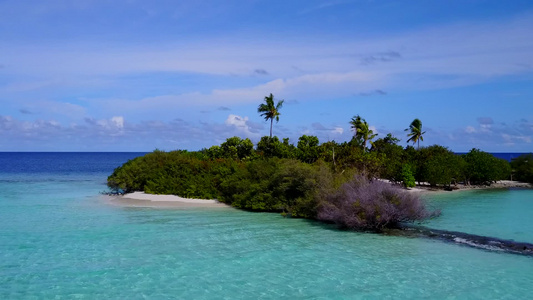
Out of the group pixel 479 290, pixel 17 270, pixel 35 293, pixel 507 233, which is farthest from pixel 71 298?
pixel 507 233

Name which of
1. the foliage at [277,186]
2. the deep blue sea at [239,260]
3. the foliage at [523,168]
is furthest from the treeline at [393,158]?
the deep blue sea at [239,260]

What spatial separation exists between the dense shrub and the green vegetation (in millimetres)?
49

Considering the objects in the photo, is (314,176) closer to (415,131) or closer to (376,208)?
(376,208)

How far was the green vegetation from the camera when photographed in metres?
23.3

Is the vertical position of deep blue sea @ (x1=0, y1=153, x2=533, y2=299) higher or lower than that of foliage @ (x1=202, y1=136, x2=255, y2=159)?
lower

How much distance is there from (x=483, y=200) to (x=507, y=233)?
18203 mm

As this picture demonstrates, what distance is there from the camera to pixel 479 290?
13641 mm

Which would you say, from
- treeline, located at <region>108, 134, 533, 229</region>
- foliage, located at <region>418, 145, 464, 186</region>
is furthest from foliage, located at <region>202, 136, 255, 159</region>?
foliage, located at <region>418, 145, 464, 186</region>

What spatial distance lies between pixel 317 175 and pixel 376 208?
19.9ft

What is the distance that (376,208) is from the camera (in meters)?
22.5

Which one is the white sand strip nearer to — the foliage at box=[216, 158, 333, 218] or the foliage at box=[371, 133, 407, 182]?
the foliage at box=[216, 158, 333, 218]

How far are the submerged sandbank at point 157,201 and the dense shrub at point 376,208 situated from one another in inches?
494

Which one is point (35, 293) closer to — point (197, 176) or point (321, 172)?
point (321, 172)

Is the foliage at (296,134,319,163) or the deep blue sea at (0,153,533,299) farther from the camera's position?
the foliage at (296,134,319,163)
